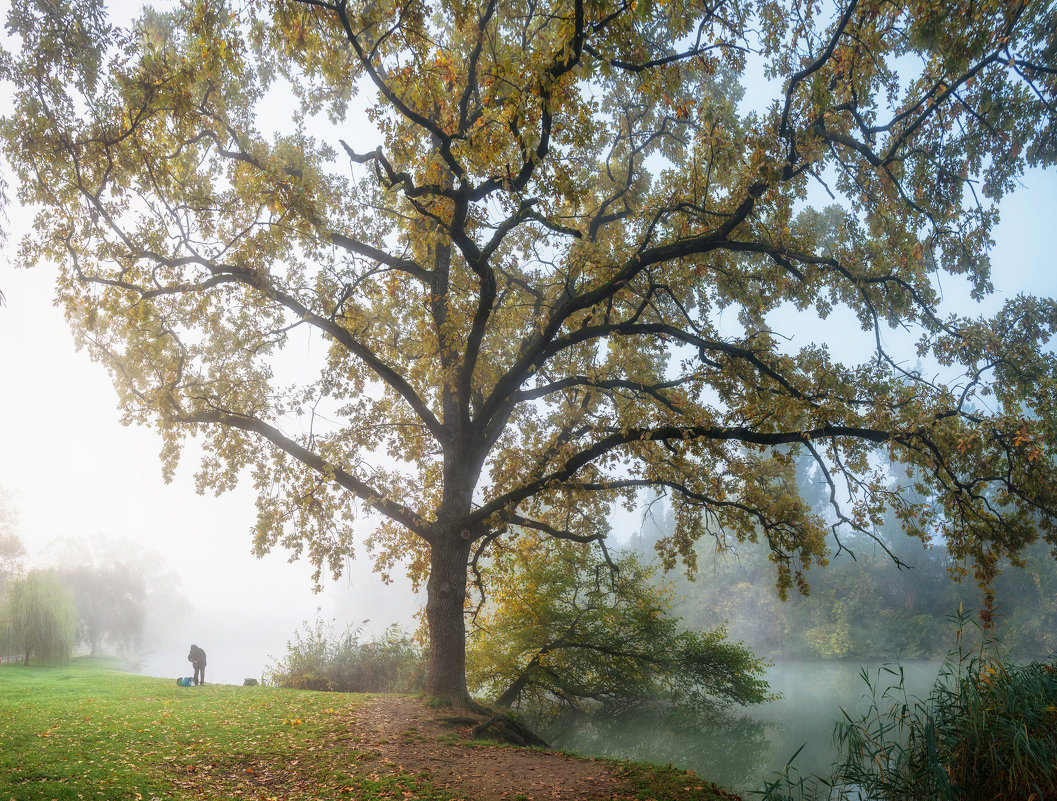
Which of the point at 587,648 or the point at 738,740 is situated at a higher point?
the point at 587,648

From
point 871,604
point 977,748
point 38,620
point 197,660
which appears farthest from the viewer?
point 871,604

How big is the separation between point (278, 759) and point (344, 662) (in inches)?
375

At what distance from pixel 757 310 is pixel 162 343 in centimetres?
1130

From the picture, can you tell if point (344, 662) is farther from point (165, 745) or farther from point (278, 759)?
point (278, 759)

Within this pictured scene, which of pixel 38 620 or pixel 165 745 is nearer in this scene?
pixel 165 745

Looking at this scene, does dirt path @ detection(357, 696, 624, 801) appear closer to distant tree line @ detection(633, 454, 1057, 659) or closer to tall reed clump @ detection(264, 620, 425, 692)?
tall reed clump @ detection(264, 620, 425, 692)

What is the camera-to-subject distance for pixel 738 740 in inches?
517

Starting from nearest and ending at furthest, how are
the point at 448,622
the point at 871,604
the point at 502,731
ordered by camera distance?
the point at 502,731 < the point at 448,622 < the point at 871,604

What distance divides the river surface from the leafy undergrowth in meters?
3.13

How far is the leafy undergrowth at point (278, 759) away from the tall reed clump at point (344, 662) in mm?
5743

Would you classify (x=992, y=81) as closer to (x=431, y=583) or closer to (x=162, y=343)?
(x=431, y=583)

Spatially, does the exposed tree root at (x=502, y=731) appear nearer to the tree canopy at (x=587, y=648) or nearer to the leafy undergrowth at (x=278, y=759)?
the leafy undergrowth at (x=278, y=759)

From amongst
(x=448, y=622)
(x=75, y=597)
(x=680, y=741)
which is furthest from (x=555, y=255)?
(x=75, y=597)

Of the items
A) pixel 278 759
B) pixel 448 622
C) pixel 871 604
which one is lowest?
pixel 871 604
